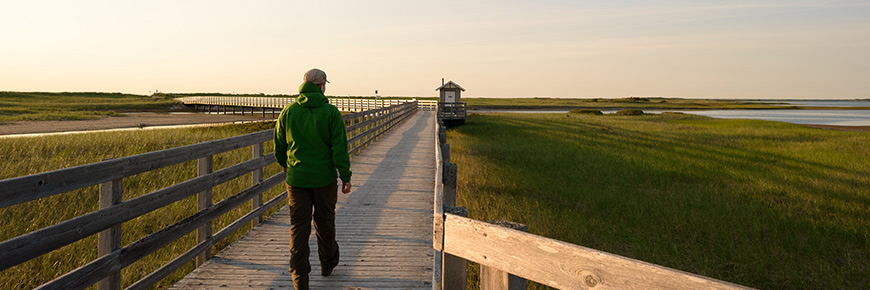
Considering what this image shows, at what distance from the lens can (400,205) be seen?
25.7 feet

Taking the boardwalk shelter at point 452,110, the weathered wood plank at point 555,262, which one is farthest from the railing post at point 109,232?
the boardwalk shelter at point 452,110

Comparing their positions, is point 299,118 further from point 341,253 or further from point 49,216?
point 49,216

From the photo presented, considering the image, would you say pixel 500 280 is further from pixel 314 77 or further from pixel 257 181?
pixel 257 181

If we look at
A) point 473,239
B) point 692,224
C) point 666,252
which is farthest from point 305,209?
point 692,224

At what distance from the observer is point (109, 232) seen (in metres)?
3.70

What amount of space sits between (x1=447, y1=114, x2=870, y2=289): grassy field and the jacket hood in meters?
2.75

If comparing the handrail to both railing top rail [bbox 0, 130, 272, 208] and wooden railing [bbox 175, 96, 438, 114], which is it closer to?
wooden railing [bbox 175, 96, 438, 114]

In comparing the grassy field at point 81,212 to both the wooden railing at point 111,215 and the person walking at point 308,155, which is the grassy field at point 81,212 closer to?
the wooden railing at point 111,215

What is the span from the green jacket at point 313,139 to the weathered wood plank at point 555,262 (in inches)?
67.0

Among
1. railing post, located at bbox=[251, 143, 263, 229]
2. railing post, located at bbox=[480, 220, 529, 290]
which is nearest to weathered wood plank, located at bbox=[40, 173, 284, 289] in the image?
railing post, located at bbox=[251, 143, 263, 229]

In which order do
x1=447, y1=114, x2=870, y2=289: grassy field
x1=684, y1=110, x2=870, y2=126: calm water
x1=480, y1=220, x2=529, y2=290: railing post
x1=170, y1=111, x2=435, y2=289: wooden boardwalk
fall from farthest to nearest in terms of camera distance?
x1=684, y1=110, x2=870, y2=126: calm water < x1=447, y1=114, x2=870, y2=289: grassy field < x1=170, y1=111, x2=435, y2=289: wooden boardwalk < x1=480, y1=220, x2=529, y2=290: railing post

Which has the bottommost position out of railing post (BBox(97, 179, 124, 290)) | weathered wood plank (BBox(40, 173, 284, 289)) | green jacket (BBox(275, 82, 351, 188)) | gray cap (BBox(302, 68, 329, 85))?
weathered wood plank (BBox(40, 173, 284, 289))

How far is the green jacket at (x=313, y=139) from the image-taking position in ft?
13.1

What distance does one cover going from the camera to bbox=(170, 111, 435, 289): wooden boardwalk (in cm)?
453
